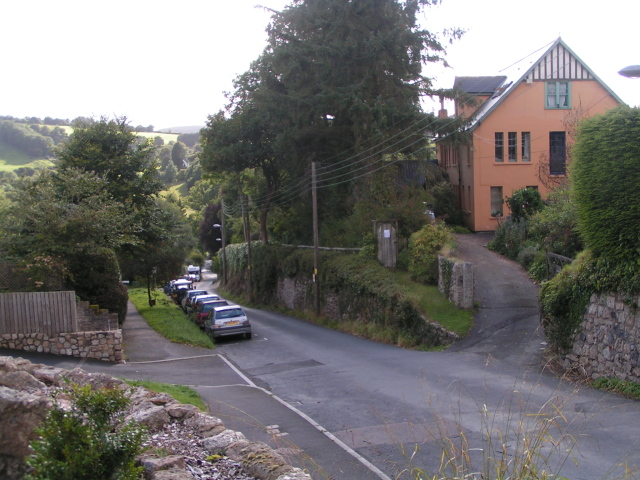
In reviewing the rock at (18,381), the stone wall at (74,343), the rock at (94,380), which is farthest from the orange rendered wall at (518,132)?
the rock at (18,381)

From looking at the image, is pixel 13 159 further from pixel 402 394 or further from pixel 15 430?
pixel 15 430

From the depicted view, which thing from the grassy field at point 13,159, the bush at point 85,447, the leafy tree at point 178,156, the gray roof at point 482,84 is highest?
the leafy tree at point 178,156

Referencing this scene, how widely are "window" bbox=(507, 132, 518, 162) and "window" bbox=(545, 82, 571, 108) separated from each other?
2.45 metres

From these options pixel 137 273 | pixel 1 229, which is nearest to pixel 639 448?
pixel 1 229

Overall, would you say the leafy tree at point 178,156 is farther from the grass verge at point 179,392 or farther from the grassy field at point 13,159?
the grass verge at point 179,392

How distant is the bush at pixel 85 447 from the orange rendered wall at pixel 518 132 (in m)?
31.1

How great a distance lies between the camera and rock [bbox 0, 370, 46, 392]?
7.41 m

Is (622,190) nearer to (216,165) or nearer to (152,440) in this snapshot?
(152,440)

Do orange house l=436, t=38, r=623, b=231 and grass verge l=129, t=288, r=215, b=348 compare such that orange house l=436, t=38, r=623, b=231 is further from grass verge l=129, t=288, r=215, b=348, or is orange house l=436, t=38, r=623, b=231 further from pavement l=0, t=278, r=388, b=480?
pavement l=0, t=278, r=388, b=480

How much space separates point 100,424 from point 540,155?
107 feet

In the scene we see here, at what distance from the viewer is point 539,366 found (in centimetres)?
1390

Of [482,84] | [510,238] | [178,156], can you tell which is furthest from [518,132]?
[178,156]

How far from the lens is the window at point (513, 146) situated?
3400 cm

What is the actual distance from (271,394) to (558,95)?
27533 millimetres
